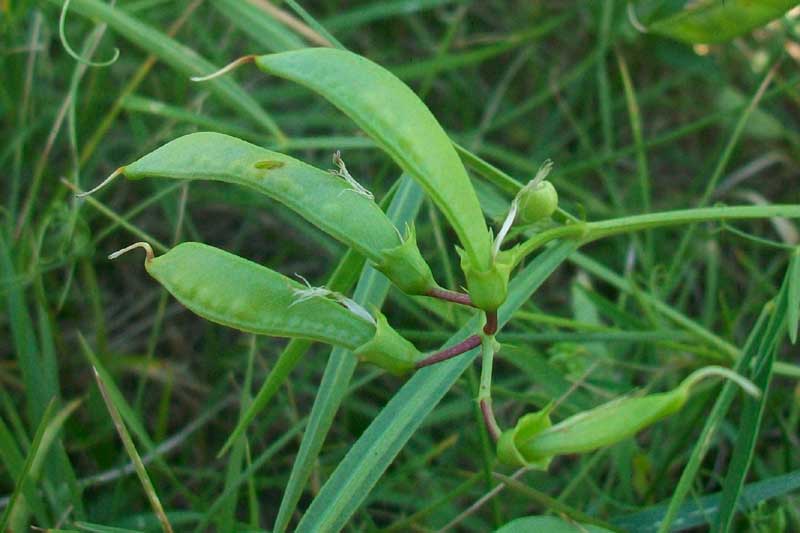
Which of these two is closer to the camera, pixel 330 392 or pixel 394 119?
pixel 394 119

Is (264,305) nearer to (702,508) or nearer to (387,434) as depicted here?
(387,434)

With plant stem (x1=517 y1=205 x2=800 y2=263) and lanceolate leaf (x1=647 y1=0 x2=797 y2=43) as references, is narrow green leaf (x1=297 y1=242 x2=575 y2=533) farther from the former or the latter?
lanceolate leaf (x1=647 y1=0 x2=797 y2=43)

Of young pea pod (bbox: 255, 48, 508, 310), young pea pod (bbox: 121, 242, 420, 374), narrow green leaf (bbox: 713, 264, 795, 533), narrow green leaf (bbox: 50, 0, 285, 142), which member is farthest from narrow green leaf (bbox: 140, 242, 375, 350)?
narrow green leaf (bbox: 50, 0, 285, 142)

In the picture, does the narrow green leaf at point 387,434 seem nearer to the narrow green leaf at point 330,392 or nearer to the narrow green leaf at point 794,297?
the narrow green leaf at point 330,392

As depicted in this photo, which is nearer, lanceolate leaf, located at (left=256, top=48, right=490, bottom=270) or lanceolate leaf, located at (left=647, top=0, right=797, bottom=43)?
lanceolate leaf, located at (left=256, top=48, right=490, bottom=270)

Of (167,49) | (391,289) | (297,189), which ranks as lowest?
(391,289)

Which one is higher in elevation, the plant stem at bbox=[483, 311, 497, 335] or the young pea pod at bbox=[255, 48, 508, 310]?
the young pea pod at bbox=[255, 48, 508, 310]

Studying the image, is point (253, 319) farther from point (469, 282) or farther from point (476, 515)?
point (476, 515)

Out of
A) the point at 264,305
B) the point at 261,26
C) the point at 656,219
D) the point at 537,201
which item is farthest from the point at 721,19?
the point at 264,305
